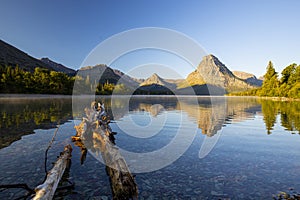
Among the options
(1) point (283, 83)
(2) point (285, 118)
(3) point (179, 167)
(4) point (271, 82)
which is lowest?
(3) point (179, 167)

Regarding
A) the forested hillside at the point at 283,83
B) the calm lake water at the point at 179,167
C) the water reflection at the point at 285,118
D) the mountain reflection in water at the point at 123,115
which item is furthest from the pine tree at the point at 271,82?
the calm lake water at the point at 179,167

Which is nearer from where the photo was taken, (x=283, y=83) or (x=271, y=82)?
(x=283, y=83)

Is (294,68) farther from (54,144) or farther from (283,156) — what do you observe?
(54,144)

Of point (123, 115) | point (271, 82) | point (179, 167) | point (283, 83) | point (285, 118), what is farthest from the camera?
point (271, 82)

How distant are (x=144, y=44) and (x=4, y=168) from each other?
1686cm

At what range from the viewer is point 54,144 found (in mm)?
14539

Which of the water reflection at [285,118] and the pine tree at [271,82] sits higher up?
the pine tree at [271,82]

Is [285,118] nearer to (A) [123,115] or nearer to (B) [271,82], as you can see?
(A) [123,115]

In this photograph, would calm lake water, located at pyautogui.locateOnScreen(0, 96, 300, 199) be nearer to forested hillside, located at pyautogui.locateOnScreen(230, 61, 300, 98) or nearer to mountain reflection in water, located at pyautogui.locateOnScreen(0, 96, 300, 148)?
mountain reflection in water, located at pyautogui.locateOnScreen(0, 96, 300, 148)

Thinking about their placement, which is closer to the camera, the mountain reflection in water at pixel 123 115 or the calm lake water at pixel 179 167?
the calm lake water at pixel 179 167

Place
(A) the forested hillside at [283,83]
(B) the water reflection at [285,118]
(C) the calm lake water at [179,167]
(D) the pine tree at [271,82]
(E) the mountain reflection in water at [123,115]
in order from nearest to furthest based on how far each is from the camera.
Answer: (C) the calm lake water at [179,167] → (E) the mountain reflection in water at [123,115] → (B) the water reflection at [285,118] → (A) the forested hillside at [283,83] → (D) the pine tree at [271,82]

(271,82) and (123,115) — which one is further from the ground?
(271,82)

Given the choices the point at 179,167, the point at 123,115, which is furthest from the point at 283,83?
the point at 179,167

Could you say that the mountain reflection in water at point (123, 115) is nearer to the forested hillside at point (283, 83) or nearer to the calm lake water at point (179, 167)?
the calm lake water at point (179, 167)
